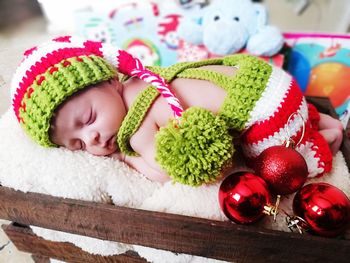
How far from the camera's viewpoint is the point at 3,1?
55.0 inches

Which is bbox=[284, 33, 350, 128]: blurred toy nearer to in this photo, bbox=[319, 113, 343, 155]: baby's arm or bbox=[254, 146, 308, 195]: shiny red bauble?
bbox=[319, 113, 343, 155]: baby's arm

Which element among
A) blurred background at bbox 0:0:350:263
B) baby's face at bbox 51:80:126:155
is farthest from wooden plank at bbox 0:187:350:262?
blurred background at bbox 0:0:350:263

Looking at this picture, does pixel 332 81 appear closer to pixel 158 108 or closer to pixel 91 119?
pixel 158 108

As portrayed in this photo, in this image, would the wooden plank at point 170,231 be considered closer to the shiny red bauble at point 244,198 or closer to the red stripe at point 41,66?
the shiny red bauble at point 244,198

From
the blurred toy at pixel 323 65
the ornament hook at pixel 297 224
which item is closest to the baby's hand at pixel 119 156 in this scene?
the ornament hook at pixel 297 224

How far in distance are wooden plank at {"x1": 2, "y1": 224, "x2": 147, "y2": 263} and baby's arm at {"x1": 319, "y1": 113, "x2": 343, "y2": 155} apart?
48 cm

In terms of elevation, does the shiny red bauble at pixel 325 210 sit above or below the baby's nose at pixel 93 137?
below

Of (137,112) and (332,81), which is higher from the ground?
(137,112)

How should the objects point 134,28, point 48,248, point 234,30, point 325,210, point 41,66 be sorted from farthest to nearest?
point 134,28 < point 234,30 < point 48,248 < point 41,66 < point 325,210

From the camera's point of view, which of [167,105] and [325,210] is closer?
[325,210]

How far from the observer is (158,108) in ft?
2.06

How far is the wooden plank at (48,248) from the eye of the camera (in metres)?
0.67

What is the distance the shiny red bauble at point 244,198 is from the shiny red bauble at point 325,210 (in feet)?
0.19

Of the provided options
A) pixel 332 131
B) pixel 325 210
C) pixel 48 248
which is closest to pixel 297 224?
pixel 325 210
